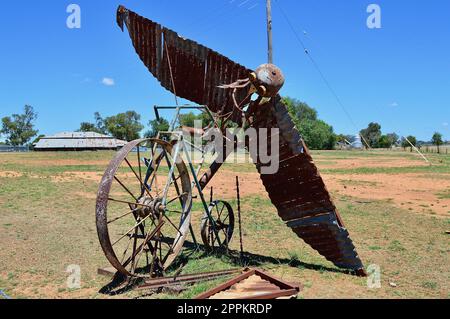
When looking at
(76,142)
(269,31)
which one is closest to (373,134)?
(76,142)

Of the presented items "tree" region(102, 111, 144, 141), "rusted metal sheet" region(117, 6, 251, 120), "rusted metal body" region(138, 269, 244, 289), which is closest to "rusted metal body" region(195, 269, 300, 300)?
"rusted metal body" region(138, 269, 244, 289)

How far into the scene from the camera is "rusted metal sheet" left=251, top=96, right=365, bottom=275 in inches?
292

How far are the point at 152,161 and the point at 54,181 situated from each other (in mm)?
17865

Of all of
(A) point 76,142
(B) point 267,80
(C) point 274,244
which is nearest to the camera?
(B) point 267,80

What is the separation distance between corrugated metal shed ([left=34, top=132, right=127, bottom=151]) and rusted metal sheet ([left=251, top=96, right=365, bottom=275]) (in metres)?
61.4

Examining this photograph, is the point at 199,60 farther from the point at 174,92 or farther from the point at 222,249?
the point at 222,249

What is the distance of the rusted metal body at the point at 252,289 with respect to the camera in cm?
595

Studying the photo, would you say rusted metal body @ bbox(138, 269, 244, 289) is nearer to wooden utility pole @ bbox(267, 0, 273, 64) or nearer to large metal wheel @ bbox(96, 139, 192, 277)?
large metal wheel @ bbox(96, 139, 192, 277)

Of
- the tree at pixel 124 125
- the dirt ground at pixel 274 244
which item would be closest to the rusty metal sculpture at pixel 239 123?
the dirt ground at pixel 274 244

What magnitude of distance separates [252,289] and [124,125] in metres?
101

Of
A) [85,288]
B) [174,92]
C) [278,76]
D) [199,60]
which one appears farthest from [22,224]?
[278,76]

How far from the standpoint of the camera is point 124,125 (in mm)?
103000

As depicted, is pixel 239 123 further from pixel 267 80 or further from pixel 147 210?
pixel 147 210
